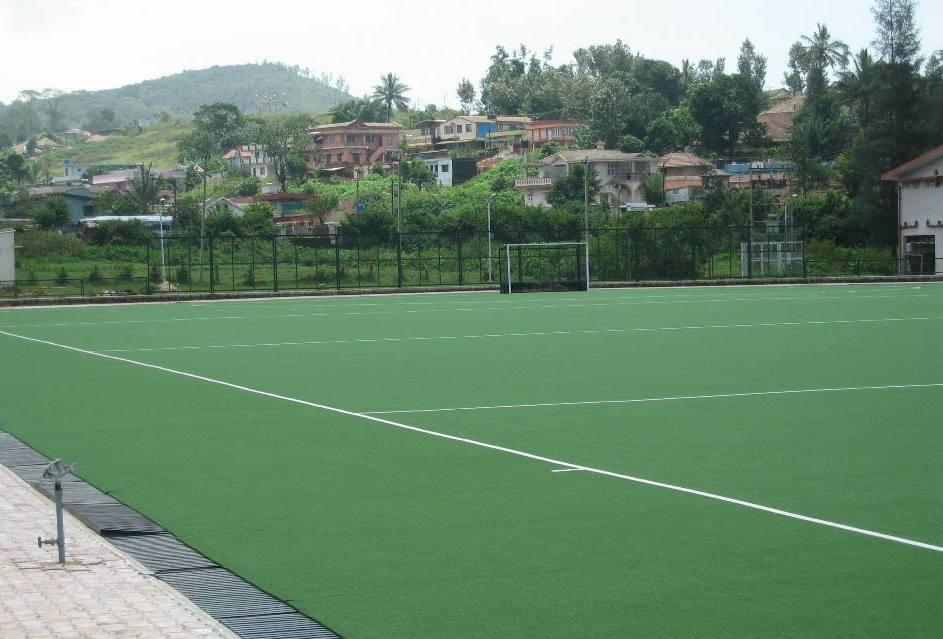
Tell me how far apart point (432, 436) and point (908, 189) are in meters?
57.7

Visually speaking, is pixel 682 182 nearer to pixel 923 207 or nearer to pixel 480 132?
pixel 923 207

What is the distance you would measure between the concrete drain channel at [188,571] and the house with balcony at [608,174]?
10548cm

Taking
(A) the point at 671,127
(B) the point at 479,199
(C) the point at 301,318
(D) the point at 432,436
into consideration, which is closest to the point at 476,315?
(C) the point at 301,318

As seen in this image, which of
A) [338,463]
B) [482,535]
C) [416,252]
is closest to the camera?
[482,535]

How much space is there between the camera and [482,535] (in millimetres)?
8305

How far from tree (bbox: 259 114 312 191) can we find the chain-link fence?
3559 inches

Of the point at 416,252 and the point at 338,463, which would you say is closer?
the point at 338,463

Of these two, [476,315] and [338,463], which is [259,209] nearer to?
[476,315]

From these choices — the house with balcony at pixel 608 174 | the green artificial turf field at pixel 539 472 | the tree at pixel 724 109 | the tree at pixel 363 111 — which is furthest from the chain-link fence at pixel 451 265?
the tree at pixel 363 111

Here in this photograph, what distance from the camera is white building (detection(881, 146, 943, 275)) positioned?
61597 millimetres

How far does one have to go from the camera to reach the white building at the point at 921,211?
2425 inches

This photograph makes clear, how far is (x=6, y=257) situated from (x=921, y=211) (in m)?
41.8

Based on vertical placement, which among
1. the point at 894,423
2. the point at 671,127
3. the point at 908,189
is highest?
the point at 671,127

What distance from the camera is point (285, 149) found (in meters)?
153
